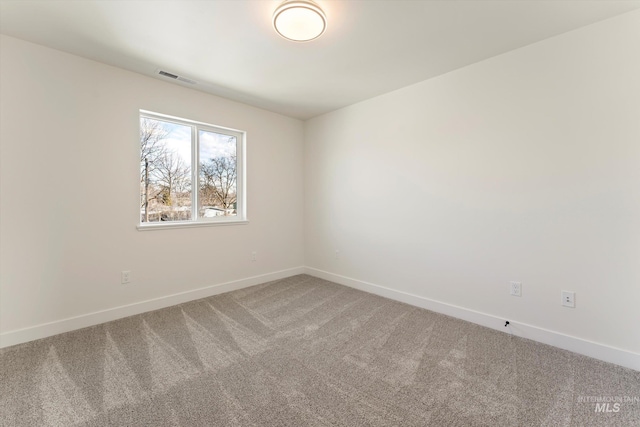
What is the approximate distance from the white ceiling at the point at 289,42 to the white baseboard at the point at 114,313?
2399mm

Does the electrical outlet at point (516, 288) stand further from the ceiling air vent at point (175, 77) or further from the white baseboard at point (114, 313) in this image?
the ceiling air vent at point (175, 77)

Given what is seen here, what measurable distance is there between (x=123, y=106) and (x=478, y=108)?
3498 mm

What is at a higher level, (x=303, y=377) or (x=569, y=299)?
(x=569, y=299)

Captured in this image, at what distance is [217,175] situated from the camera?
357cm

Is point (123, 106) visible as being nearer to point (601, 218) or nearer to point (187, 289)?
point (187, 289)

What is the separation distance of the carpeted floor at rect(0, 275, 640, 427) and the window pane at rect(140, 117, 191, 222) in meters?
1.17

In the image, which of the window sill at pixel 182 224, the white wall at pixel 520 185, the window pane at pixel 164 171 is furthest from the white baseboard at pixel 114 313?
the white wall at pixel 520 185

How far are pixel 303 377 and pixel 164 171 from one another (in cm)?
265

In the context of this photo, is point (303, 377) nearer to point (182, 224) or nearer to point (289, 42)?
point (182, 224)

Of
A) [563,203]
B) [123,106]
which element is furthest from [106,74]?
[563,203]

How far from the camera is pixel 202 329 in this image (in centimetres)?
248

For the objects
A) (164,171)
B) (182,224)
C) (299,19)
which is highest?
(299,19)

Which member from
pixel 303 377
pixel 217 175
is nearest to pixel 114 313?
pixel 217 175

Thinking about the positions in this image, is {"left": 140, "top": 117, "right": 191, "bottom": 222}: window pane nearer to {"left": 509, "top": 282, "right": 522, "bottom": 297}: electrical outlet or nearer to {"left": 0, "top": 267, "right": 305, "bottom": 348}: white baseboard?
{"left": 0, "top": 267, "right": 305, "bottom": 348}: white baseboard
